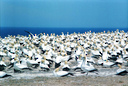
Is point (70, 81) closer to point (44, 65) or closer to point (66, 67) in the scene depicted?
point (66, 67)

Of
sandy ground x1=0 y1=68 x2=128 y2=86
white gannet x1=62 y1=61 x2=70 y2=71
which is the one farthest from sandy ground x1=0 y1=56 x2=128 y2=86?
white gannet x1=62 y1=61 x2=70 y2=71

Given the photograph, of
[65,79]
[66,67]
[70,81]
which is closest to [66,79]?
[65,79]

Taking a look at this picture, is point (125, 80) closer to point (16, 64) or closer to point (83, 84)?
point (83, 84)

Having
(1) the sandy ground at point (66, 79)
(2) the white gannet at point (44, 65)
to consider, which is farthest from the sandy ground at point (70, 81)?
(2) the white gannet at point (44, 65)

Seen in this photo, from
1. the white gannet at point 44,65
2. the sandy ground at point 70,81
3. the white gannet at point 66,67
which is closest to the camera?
the sandy ground at point 70,81

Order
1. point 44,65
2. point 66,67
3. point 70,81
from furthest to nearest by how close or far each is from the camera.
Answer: point 44,65
point 66,67
point 70,81

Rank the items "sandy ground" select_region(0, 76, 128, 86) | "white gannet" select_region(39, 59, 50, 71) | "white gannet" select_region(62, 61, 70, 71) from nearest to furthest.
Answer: "sandy ground" select_region(0, 76, 128, 86), "white gannet" select_region(62, 61, 70, 71), "white gannet" select_region(39, 59, 50, 71)

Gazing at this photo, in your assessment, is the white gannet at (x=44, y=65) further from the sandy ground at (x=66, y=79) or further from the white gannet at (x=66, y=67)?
the white gannet at (x=66, y=67)

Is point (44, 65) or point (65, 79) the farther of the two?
point (44, 65)

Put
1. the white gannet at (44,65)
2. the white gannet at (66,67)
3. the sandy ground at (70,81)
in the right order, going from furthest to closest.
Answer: the white gannet at (44,65), the white gannet at (66,67), the sandy ground at (70,81)

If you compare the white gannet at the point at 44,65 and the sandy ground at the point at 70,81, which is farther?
the white gannet at the point at 44,65

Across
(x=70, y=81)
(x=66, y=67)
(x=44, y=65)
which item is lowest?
(x=70, y=81)

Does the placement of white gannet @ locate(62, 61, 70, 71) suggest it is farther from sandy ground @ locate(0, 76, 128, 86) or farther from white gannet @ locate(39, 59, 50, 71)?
A: sandy ground @ locate(0, 76, 128, 86)

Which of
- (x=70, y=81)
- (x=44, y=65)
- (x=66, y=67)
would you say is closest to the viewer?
(x=70, y=81)
